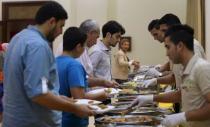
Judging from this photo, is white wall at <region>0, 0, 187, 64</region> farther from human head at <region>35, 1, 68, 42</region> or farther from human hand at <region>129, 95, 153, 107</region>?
human head at <region>35, 1, 68, 42</region>

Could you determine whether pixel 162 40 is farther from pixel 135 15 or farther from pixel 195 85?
pixel 135 15

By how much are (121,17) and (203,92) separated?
570 centimetres

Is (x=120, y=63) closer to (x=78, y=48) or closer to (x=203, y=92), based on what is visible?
(x=78, y=48)

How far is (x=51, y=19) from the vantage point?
5.30 feet

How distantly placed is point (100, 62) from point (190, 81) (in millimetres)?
1368

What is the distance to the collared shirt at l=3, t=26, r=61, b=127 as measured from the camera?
151 centimetres

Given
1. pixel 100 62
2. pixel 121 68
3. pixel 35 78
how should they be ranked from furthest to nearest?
pixel 121 68 → pixel 100 62 → pixel 35 78

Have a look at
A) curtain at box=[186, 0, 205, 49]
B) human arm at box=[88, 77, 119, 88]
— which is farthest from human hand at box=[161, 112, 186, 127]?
curtain at box=[186, 0, 205, 49]

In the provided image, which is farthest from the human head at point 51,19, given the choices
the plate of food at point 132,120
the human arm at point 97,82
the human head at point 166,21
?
the human head at point 166,21

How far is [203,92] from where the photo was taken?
168 centimetres

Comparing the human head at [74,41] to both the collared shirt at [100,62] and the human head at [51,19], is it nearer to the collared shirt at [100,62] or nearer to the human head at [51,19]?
the human head at [51,19]

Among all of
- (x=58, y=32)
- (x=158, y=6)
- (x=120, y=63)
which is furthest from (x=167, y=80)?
(x=158, y=6)

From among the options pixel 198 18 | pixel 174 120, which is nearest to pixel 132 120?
pixel 174 120

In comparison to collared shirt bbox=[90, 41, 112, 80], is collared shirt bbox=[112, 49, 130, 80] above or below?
below
